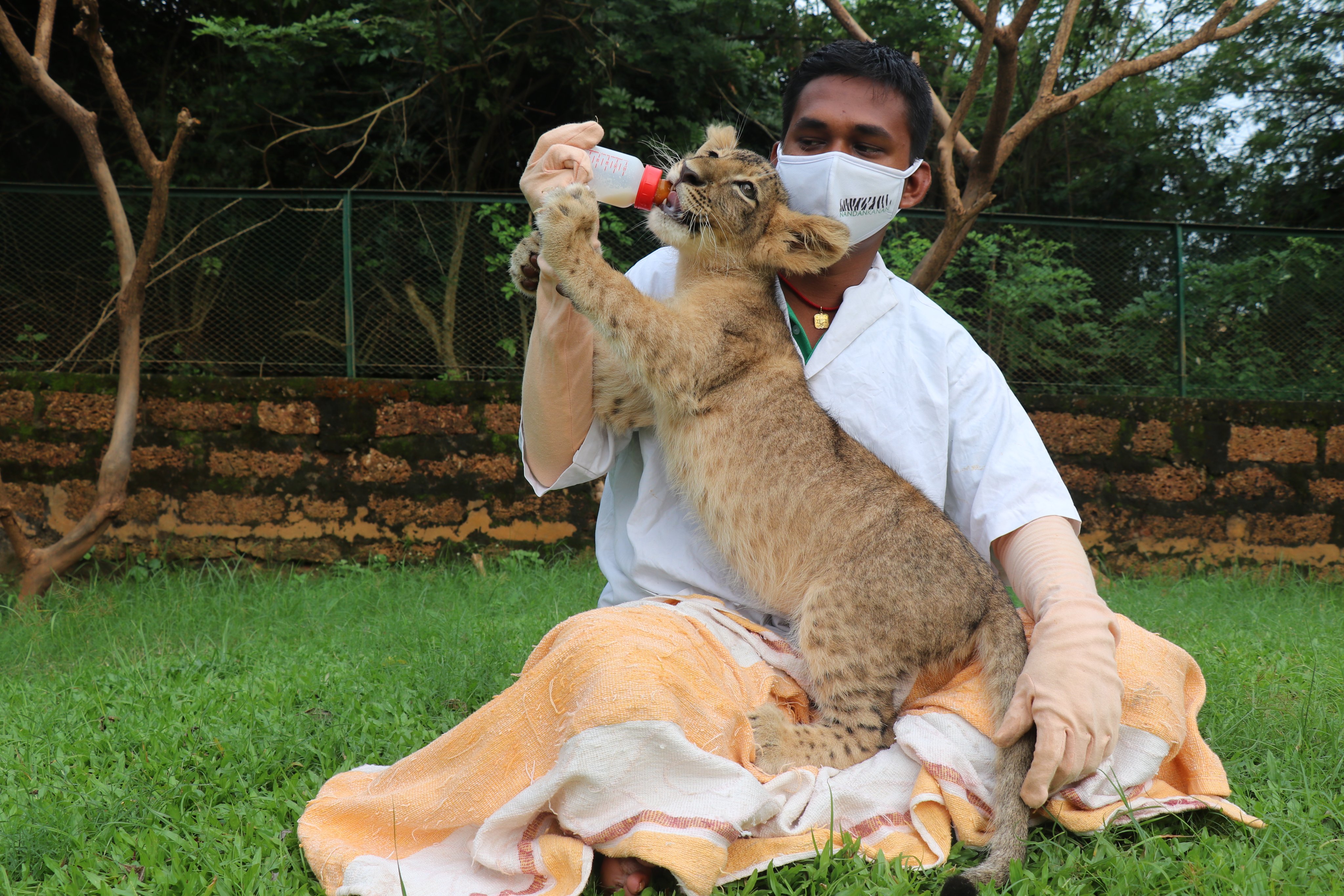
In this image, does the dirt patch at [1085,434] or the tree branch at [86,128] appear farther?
the dirt patch at [1085,434]

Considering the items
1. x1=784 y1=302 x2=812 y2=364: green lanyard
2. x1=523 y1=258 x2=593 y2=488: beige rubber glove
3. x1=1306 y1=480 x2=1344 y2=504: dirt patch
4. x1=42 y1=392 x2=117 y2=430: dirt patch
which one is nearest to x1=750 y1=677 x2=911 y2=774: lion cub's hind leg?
x1=523 y1=258 x2=593 y2=488: beige rubber glove

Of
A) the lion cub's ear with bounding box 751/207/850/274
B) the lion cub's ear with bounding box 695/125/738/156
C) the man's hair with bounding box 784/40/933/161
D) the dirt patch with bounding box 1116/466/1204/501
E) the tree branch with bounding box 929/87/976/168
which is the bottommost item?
the dirt patch with bounding box 1116/466/1204/501

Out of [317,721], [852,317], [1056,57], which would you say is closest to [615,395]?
[852,317]

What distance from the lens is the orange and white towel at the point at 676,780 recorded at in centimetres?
241

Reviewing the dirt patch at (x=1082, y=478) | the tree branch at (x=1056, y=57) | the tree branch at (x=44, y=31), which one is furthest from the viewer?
the dirt patch at (x=1082, y=478)

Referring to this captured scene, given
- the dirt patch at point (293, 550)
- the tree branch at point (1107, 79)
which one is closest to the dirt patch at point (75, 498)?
the dirt patch at point (293, 550)

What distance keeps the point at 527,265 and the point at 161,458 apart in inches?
212

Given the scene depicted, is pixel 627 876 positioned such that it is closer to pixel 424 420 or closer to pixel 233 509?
pixel 424 420

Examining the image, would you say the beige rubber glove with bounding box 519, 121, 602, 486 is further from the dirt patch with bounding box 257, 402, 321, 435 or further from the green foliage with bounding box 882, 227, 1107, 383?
the green foliage with bounding box 882, 227, 1107, 383

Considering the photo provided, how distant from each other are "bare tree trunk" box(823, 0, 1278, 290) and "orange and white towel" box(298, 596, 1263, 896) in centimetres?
289

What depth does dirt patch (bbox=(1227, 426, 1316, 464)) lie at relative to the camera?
324 inches

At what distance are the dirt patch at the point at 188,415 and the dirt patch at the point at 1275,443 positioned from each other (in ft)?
26.6

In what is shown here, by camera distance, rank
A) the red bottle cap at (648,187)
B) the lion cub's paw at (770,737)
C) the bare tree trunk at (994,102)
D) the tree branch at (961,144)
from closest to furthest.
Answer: the lion cub's paw at (770,737), the red bottle cap at (648,187), the bare tree trunk at (994,102), the tree branch at (961,144)

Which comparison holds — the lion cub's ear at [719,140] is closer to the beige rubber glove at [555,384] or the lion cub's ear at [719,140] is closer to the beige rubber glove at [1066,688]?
the beige rubber glove at [555,384]
